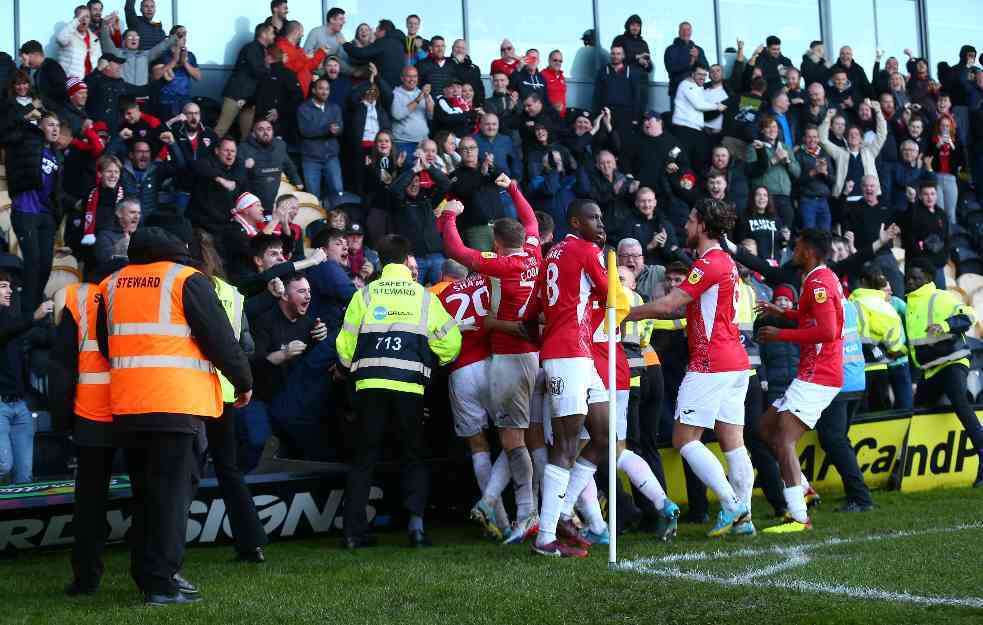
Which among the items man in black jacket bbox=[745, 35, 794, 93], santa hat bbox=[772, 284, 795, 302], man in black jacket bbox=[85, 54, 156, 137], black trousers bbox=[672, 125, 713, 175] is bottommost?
santa hat bbox=[772, 284, 795, 302]

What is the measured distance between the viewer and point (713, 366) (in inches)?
354

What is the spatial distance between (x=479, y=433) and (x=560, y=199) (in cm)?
700

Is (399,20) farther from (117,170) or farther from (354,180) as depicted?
(117,170)

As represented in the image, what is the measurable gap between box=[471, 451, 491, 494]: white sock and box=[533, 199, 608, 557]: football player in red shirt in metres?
1.19

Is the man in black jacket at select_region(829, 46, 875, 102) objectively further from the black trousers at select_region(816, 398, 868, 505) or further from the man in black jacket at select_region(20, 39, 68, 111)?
the man in black jacket at select_region(20, 39, 68, 111)

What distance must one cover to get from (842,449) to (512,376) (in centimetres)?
300

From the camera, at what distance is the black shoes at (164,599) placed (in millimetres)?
6891

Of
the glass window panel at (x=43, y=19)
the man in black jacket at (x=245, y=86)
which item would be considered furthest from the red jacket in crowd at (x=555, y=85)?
the glass window panel at (x=43, y=19)

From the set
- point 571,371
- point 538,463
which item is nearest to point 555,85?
point 538,463

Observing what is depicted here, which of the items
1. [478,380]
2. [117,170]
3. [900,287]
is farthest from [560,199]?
[478,380]

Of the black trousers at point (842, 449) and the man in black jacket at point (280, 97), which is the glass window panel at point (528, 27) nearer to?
the man in black jacket at point (280, 97)

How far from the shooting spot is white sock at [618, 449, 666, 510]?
29.6ft

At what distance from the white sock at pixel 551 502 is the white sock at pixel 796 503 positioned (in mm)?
1960

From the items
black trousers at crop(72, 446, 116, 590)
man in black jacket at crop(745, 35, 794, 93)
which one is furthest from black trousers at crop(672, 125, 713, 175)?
black trousers at crop(72, 446, 116, 590)
